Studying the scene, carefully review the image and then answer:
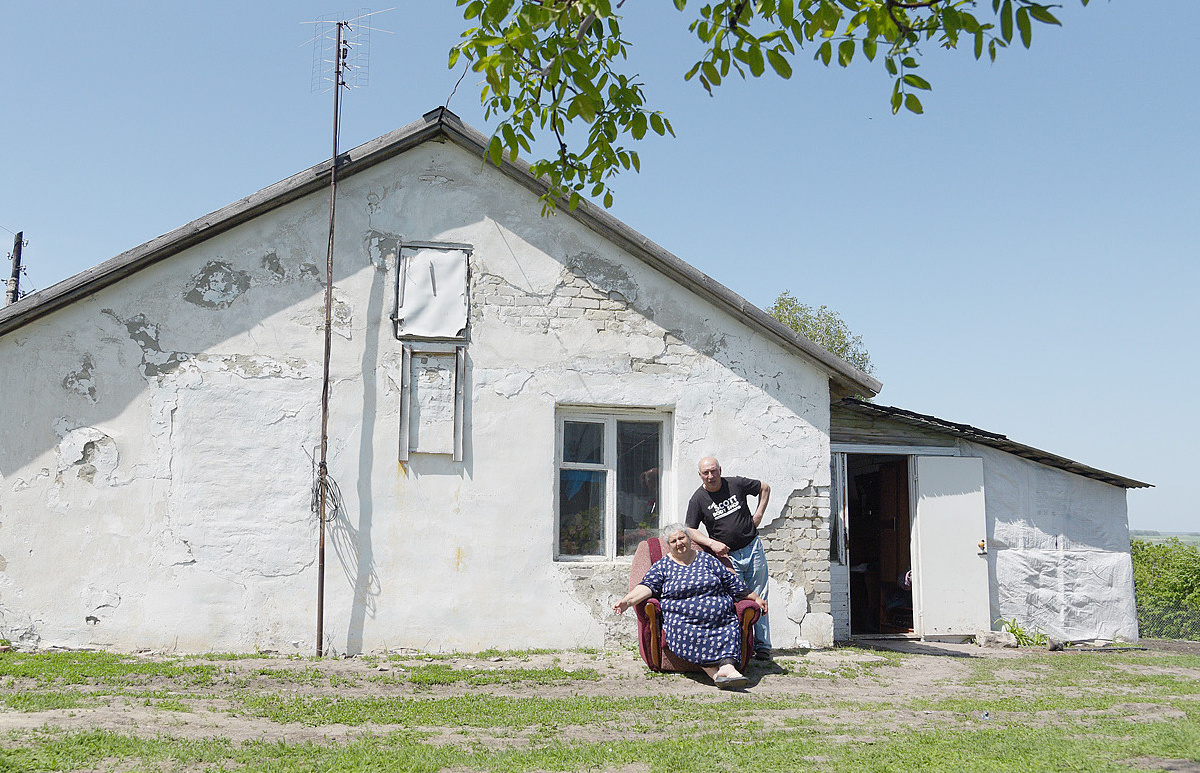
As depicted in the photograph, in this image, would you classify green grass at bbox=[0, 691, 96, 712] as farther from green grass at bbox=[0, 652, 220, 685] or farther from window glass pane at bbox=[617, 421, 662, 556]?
window glass pane at bbox=[617, 421, 662, 556]

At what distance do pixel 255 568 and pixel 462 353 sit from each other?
2612 mm

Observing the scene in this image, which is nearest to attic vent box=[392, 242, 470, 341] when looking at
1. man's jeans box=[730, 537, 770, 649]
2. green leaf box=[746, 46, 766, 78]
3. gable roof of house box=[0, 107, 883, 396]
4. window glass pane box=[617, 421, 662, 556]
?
gable roof of house box=[0, 107, 883, 396]

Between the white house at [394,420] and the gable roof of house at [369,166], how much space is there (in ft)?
0.08

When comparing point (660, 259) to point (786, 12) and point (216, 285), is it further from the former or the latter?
point (786, 12)

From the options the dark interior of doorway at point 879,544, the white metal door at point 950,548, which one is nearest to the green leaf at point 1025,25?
the white metal door at point 950,548

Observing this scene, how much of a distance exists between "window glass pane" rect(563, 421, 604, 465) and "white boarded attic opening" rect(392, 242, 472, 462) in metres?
1.05

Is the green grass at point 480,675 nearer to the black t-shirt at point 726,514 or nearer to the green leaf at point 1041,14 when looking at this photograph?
the black t-shirt at point 726,514

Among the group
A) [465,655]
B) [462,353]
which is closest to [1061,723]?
[465,655]

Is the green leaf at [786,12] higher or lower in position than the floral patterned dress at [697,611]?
higher

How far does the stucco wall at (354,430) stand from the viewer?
7.96 m

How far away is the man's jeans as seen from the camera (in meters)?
8.23

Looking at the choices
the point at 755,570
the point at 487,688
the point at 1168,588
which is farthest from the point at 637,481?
the point at 1168,588

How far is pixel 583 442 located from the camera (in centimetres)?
904

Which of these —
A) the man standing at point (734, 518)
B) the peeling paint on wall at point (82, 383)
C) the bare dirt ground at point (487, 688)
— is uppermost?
the peeling paint on wall at point (82, 383)
